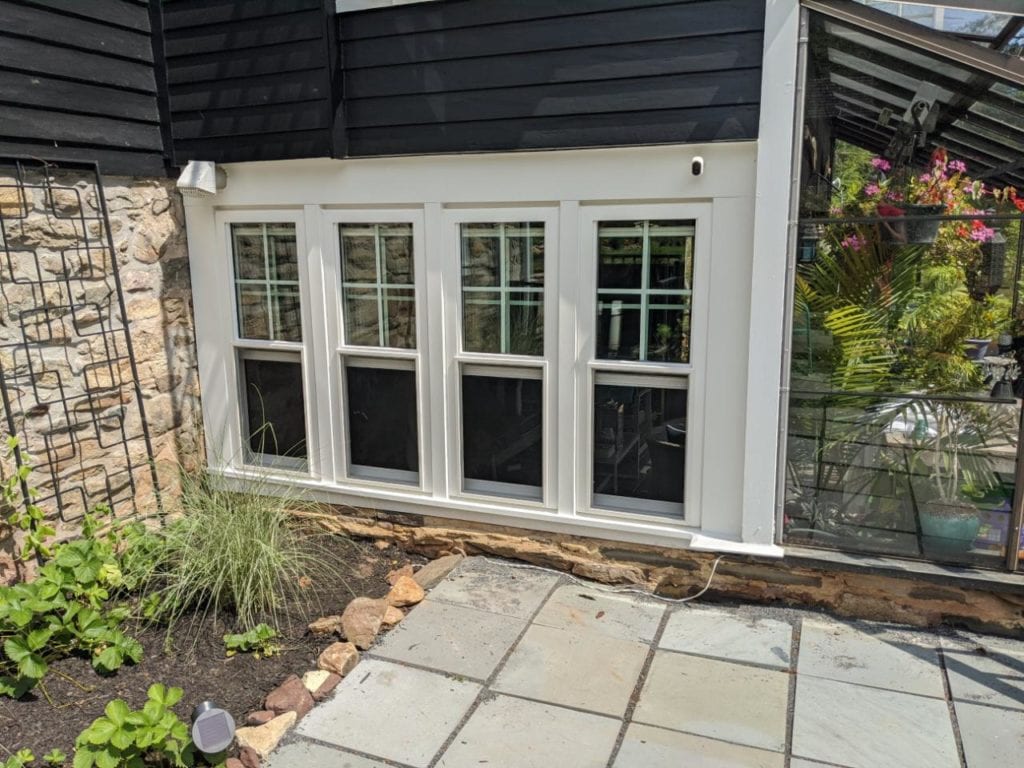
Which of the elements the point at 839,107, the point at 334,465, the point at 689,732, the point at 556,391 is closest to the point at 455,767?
the point at 689,732

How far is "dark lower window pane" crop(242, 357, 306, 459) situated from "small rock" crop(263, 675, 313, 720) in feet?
5.46

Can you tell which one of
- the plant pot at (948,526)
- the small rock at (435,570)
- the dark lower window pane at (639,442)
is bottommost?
the small rock at (435,570)

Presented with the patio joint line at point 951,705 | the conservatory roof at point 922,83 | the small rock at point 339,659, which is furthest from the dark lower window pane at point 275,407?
the patio joint line at point 951,705

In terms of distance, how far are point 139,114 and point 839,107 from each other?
3.41 meters

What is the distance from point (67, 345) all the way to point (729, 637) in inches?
133

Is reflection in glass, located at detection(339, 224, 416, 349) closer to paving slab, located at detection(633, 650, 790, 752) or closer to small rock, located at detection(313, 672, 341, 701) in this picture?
small rock, located at detection(313, 672, 341, 701)

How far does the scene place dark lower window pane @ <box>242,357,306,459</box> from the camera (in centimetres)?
447

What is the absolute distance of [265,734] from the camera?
282 cm

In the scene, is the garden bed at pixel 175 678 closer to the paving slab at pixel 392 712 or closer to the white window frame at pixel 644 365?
the paving slab at pixel 392 712

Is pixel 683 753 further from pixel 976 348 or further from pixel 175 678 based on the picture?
pixel 976 348

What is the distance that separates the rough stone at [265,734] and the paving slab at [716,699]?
1.27 m

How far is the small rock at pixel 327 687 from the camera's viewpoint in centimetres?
307

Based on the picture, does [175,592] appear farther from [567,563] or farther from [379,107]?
[379,107]

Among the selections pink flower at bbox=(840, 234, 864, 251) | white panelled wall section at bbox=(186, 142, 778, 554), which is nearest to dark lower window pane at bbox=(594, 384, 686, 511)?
white panelled wall section at bbox=(186, 142, 778, 554)
